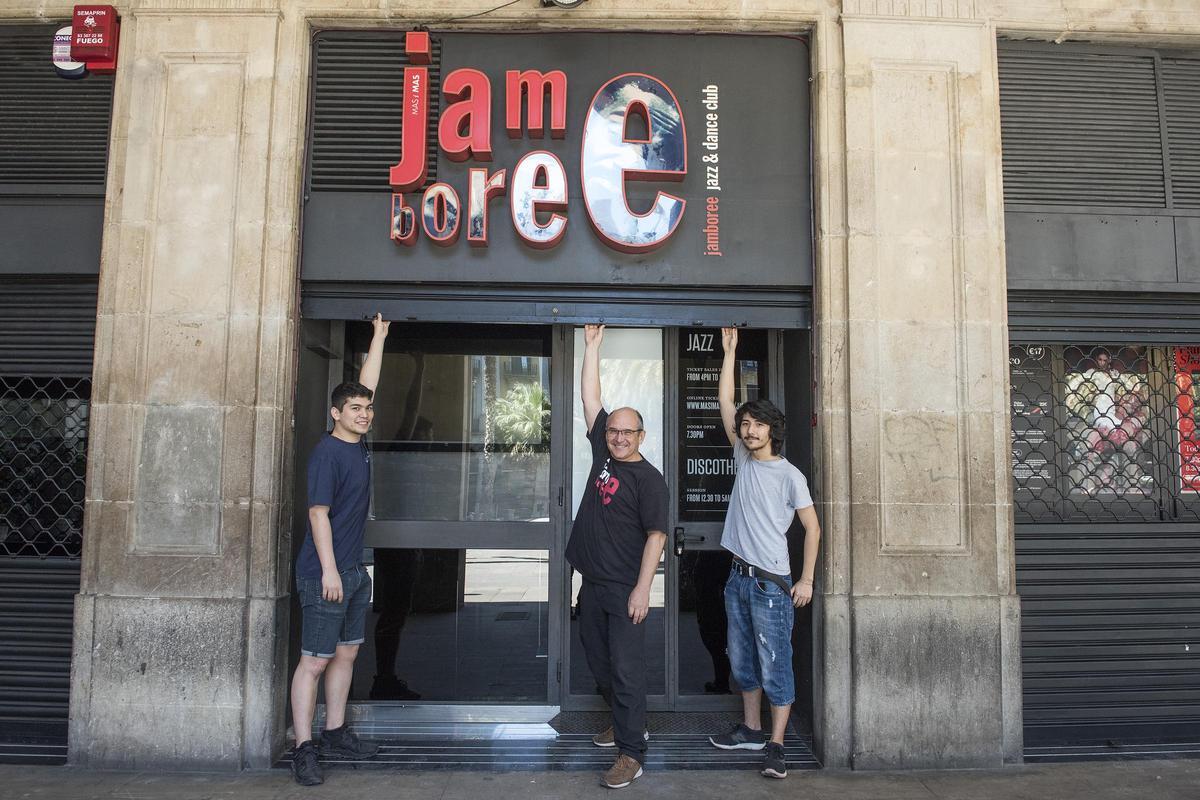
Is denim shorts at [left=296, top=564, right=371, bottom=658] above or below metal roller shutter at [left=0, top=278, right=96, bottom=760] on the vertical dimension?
below

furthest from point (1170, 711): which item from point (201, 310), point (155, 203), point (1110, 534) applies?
point (155, 203)

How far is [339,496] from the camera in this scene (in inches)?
173

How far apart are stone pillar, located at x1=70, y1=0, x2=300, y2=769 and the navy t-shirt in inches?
18.0

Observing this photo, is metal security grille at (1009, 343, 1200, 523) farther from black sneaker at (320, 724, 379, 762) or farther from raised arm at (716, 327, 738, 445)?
black sneaker at (320, 724, 379, 762)

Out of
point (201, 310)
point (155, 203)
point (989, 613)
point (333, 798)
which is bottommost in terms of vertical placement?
point (333, 798)

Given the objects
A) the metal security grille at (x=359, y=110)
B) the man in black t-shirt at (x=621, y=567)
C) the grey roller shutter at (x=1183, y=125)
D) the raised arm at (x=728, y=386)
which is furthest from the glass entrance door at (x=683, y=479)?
the grey roller shutter at (x=1183, y=125)

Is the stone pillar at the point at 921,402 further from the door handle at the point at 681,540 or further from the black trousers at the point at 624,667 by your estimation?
the black trousers at the point at 624,667

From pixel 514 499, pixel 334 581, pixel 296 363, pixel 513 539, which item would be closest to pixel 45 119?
pixel 296 363

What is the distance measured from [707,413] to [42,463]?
4.53m

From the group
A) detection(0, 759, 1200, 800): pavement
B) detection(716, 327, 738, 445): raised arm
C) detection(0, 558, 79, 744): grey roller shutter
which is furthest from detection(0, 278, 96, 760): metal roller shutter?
detection(716, 327, 738, 445): raised arm

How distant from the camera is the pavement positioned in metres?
4.14

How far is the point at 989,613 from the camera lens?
4648 millimetres

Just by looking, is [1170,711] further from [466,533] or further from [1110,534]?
[466,533]

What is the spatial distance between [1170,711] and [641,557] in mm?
3685
